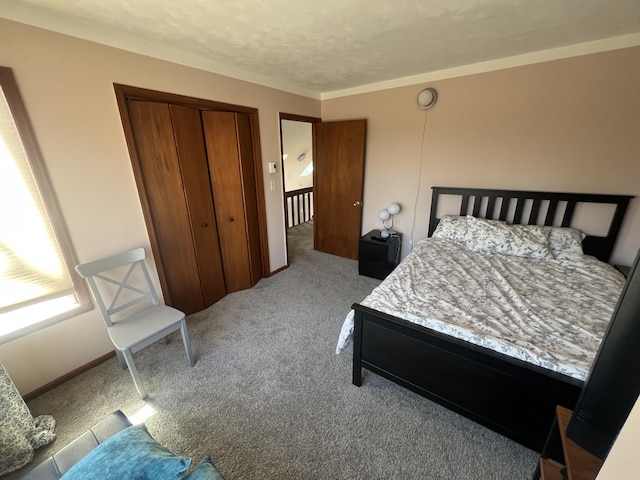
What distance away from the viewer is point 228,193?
2.70 meters

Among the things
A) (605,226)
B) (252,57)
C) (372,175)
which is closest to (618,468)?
(605,226)

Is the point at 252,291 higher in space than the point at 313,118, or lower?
lower

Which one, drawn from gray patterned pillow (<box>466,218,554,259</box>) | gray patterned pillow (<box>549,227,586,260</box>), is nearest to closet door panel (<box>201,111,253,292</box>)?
gray patterned pillow (<box>466,218,554,259</box>)

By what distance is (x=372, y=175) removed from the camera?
354 centimetres

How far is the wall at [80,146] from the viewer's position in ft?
4.97

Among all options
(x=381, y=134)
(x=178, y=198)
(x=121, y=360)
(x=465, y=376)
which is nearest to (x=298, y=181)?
(x=381, y=134)

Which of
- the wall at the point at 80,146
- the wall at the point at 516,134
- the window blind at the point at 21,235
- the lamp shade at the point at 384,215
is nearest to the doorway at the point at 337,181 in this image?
the wall at the point at 516,134

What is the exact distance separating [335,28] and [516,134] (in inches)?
82.9

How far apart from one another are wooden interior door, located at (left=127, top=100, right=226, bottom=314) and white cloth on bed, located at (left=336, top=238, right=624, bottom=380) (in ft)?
5.47

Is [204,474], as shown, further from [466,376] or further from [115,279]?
[115,279]

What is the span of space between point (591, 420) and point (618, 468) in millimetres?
324

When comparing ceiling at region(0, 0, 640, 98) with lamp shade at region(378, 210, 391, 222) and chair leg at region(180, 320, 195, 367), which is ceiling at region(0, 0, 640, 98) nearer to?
lamp shade at region(378, 210, 391, 222)

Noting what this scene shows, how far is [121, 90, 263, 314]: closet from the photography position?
2.08 metres

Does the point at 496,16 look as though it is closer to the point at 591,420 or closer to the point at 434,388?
the point at 591,420
